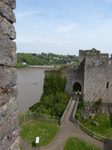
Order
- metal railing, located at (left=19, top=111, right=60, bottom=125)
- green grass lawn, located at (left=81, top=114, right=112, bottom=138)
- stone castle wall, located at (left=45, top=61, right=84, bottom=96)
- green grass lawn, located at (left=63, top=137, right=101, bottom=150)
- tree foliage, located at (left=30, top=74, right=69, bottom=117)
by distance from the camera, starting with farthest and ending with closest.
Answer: stone castle wall, located at (left=45, top=61, right=84, bottom=96) → tree foliage, located at (left=30, top=74, right=69, bottom=117) → green grass lawn, located at (left=81, top=114, right=112, bottom=138) → metal railing, located at (left=19, top=111, right=60, bottom=125) → green grass lawn, located at (left=63, top=137, right=101, bottom=150)

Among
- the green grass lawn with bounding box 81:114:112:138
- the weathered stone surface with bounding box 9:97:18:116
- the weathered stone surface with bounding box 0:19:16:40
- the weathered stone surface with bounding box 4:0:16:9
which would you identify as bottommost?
the green grass lawn with bounding box 81:114:112:138

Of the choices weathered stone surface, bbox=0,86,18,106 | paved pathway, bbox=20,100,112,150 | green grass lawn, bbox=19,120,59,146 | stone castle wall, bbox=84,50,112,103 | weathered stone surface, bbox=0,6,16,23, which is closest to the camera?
weathered stone surface, bbox=0,6,16,23

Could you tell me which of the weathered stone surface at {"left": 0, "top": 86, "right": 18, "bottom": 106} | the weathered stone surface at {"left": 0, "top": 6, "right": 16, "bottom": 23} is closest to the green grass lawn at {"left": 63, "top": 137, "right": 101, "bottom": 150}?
the weathered stone surface at {"left": 0, "top": 86, "right": 18, "bottom": 106}

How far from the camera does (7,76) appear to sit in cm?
270

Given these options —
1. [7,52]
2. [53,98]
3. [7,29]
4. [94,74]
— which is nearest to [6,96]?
[7,52]

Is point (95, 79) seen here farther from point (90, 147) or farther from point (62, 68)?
point (90, 147)

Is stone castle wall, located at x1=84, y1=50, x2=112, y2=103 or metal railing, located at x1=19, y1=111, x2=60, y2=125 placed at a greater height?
stone castle wall, located at x1=84, y1=50, x2=112, y2=103

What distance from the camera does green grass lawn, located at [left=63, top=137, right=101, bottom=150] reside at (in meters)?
11.5

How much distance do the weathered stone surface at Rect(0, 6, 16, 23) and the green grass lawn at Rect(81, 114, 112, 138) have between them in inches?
603

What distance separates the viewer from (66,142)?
12.0 m

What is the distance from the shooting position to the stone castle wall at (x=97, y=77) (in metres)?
19.9

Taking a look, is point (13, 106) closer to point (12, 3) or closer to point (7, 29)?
point (7, 29)

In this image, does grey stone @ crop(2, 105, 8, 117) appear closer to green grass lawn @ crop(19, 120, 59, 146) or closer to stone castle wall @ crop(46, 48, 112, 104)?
green grass lawn @ crop(19, 120, 59, 146)

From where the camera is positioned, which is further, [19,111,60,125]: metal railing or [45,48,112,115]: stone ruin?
[45,48,112,115]: stone ruin
